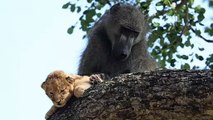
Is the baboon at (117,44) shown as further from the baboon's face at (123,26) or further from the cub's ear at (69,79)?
the cub's ear at (69,79)

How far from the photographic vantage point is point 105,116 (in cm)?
389

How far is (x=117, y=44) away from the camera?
22.0ft

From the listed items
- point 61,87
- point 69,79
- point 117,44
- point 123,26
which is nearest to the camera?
point 61,87

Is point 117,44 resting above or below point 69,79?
above

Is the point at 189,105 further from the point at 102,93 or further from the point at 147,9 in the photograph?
the point at 147,9

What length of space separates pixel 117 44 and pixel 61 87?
238cm

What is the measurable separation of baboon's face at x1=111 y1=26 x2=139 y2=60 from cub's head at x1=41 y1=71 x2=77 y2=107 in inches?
83.7

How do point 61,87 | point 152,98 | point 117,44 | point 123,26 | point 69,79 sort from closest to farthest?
1. point 152,98
2. point 61,87
3. point 69,79
4. point 117,44
5. point 123,26

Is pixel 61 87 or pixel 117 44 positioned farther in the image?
pixel 117 44

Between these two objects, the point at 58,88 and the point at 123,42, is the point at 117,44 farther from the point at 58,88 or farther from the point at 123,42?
the point at 58,88

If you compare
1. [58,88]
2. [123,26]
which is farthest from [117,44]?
[58,88]

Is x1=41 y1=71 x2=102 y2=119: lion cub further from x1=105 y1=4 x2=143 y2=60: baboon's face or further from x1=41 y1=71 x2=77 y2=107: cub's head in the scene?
x1=105 y1=4 x2=143 y2=60: baboon's face

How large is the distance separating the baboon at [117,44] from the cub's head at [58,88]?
2260mm

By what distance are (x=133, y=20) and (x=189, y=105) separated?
3612 mm
